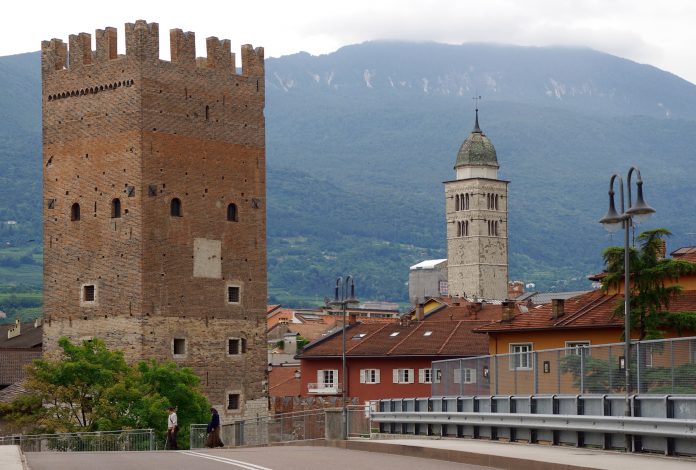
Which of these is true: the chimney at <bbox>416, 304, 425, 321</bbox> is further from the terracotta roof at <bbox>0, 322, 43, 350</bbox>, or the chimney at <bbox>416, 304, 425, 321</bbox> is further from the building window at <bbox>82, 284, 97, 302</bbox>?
the building window at <bbox>82, 284, 97, 302</bbox>

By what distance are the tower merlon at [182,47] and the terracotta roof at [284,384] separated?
103 ft

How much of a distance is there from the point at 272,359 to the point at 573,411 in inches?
4275

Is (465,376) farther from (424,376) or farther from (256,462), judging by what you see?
(424,376)

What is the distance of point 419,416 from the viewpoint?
131 ft

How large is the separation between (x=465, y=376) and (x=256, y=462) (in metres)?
11.3

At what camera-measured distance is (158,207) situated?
78.9 meters

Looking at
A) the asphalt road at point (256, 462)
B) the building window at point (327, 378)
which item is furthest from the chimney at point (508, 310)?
the asphalt road at point (256, 462)

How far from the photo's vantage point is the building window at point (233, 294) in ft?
269

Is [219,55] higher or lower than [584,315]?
higher

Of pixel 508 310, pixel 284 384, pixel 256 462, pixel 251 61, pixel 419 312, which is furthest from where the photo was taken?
pixel 419 312

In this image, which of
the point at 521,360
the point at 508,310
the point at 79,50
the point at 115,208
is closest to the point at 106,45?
the point at 79,50

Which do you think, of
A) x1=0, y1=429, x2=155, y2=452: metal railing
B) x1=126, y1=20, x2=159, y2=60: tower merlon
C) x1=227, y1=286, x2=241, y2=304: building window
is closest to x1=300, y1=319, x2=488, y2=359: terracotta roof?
x1=227, y1=286, x2=241, y2=304: building window

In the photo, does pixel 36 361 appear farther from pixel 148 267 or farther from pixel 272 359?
pixel 272 359

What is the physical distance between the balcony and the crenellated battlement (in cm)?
2436
